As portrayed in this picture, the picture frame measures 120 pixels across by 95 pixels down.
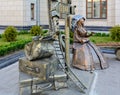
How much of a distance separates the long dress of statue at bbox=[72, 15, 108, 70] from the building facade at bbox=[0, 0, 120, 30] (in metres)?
9.98

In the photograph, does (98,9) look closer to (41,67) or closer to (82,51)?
(82,51)

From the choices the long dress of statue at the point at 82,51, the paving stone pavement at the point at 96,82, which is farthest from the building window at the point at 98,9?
the long dress of statue at the point at 82,51

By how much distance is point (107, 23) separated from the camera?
18.1 m

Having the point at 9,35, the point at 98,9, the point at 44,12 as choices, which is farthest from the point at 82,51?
the point at 44,12

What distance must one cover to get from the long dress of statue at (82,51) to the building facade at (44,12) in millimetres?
9981

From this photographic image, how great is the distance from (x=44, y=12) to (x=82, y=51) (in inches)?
496

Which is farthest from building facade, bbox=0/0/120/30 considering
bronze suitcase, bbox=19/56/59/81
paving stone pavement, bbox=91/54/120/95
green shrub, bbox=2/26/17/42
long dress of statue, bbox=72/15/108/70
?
bronze suitcase, bbox=19/56/59/81

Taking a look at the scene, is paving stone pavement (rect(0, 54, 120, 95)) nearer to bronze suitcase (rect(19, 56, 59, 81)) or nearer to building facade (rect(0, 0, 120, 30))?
bronze suitcase (rect(19, 56, 59, 81))

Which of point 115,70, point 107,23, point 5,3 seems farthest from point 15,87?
point 5,3

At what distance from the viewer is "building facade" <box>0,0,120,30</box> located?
58.9 ft

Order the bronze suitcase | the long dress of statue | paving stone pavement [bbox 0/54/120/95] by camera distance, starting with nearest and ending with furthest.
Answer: the bronze suitcase → paving stone pavement [bbox 0/54/120/95] → the long dress of statue

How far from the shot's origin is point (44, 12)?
19969mm

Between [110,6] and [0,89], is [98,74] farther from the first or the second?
[110,6]

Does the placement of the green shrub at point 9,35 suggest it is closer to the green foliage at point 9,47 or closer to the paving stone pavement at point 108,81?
the green foliage at point 9,47
